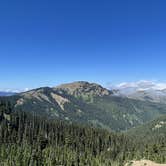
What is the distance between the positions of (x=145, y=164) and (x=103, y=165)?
106 feet

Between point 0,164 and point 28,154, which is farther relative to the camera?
point 28,154

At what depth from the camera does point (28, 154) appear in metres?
195

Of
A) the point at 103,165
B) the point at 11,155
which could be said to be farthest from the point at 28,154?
the point at 103,165

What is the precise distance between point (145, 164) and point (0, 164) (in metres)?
84.0

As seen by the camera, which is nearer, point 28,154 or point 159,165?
point 159,165

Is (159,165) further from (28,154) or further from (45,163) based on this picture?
(28,154)

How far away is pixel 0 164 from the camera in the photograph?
17350 centimetres

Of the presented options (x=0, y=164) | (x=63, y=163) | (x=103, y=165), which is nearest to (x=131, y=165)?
(x=103, y=165)

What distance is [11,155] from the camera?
19162 cm

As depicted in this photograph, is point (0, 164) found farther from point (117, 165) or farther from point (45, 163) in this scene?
point (117, 165)

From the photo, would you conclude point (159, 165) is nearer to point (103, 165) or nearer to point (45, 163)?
point (103, 165)

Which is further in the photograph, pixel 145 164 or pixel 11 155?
pixel 11 155

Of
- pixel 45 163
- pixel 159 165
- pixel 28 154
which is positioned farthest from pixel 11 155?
pixel 159 165

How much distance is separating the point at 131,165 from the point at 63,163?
44.6 meters
